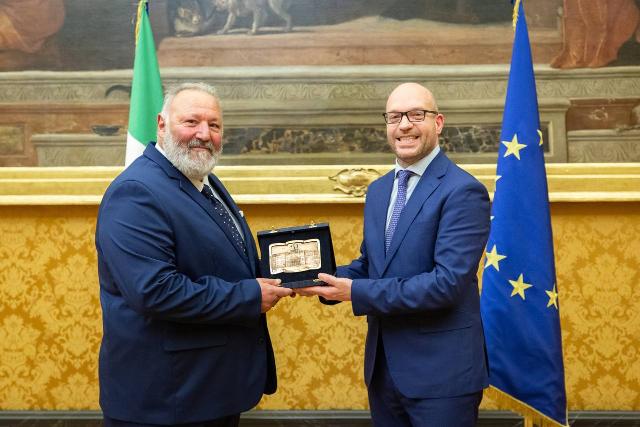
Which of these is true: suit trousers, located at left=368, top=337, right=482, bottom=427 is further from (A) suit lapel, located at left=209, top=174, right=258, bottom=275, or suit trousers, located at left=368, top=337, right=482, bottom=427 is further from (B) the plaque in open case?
(A) suit lapel, located at left=209, top=174, right=258, bottom=275

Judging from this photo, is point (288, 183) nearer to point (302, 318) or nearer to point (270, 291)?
point (302, 318)

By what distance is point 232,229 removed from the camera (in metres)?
2.64

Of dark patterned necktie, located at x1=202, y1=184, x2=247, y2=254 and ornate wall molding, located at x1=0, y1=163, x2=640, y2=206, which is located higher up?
ornate wall molding, located at x1=0, y1=163, x2=640, y2=206

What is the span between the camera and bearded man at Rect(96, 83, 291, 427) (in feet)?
7.54

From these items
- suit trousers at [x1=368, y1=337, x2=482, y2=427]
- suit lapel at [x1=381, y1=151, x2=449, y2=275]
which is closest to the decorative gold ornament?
suit lapel at [x1=381, y1=151, x2=449, y2=275]

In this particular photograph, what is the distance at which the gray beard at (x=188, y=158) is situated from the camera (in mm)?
2547

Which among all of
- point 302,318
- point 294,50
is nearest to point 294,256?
point 302,318

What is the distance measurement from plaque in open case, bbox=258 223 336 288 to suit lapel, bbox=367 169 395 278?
7.9 inches

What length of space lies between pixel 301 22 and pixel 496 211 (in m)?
2.08

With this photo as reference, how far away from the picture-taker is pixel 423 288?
244 cm

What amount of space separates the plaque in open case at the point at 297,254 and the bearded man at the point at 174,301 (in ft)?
0.30

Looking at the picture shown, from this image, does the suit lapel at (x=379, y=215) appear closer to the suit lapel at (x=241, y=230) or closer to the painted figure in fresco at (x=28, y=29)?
the suit lapel at (x=241, y=230)

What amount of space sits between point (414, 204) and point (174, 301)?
107cm

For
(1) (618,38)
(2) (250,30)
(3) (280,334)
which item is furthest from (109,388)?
(1) (618,38)
